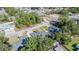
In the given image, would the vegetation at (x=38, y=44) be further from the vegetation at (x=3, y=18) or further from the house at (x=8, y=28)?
the vegetation at (x=3, y=18)

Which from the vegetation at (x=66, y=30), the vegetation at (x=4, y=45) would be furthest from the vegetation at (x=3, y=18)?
the vegetation at (x=66, y=30)

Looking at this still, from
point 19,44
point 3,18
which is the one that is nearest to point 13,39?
point 19,44

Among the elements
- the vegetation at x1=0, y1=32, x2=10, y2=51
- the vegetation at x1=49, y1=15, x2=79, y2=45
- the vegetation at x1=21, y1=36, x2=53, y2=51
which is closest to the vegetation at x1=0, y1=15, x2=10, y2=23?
the vegetation at x1=0, y1=32, x2=10, y2=51

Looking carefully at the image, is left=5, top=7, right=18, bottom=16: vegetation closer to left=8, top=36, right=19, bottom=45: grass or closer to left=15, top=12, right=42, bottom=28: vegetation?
left=15, top=12, right=42, bottom=28: vegetation

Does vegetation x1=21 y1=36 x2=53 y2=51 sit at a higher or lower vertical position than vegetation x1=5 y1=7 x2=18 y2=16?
lower

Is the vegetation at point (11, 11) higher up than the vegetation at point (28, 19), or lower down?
higher up

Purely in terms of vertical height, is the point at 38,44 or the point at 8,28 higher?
the point at 8,28

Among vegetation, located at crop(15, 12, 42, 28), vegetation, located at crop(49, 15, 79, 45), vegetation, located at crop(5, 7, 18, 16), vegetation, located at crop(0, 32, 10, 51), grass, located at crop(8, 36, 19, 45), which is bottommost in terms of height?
vegetation, located at crop(0, 32, 10, 51)

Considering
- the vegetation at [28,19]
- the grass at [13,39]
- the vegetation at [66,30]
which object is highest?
the vegetation at [28,19]

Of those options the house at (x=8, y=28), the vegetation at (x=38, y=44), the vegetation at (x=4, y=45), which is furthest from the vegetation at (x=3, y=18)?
the vegetation at (x=38, y=44)

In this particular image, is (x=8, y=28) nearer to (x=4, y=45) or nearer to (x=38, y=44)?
(x=4, y=45)
